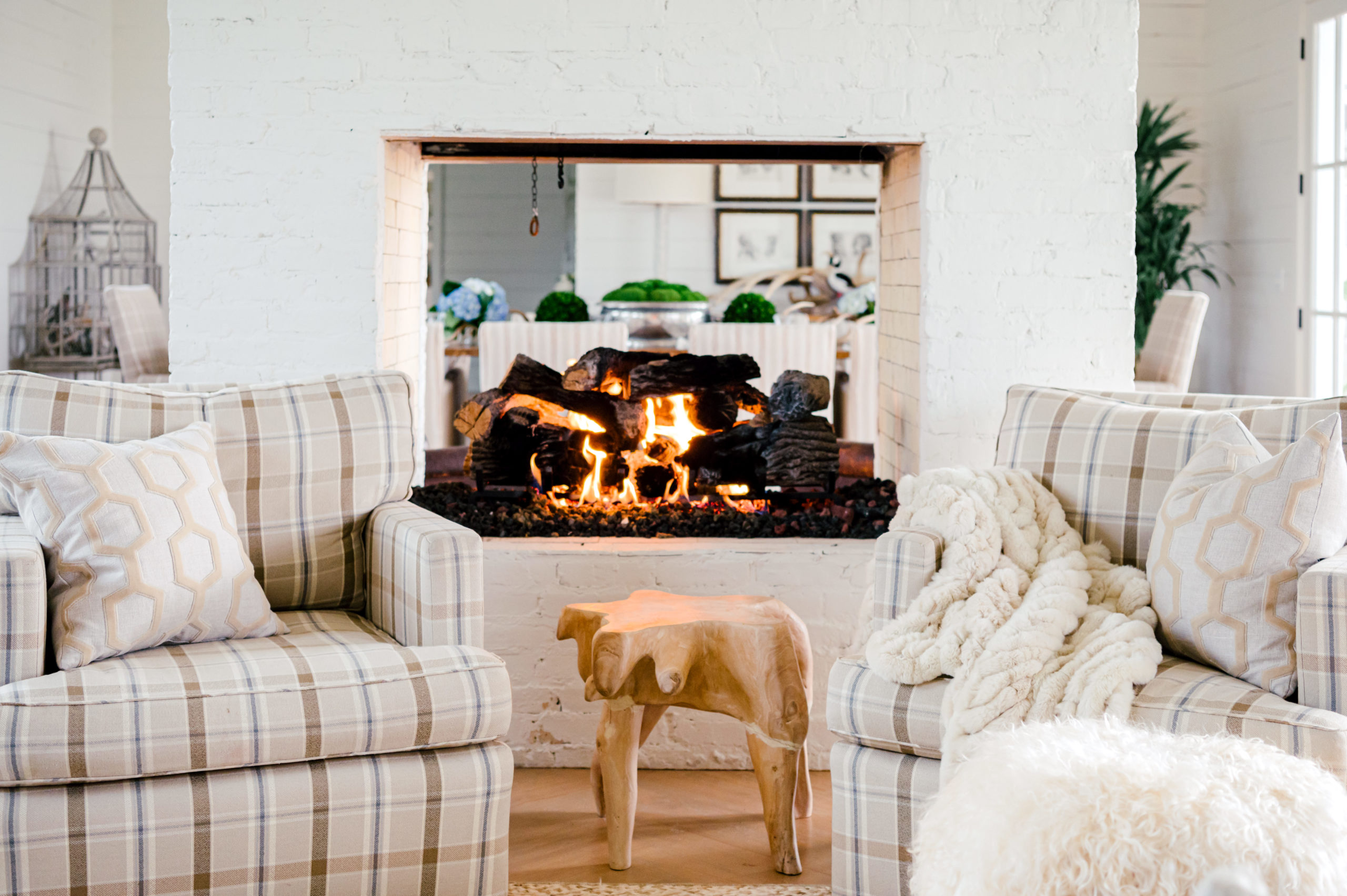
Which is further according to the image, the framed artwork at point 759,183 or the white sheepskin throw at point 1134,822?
the framed artwork at point 759,183

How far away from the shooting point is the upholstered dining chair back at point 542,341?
163 inches

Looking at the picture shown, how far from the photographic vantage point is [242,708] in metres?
1.80

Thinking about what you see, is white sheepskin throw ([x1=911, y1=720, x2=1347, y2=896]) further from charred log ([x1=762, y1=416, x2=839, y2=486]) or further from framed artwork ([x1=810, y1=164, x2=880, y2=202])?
framed artwork ([x1=810, y1=164, x2=880, y2=202])

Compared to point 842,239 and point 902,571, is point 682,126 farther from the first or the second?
point 842,239

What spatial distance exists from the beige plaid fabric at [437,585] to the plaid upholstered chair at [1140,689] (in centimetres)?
64

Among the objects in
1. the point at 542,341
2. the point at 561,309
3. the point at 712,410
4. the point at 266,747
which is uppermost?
the point at 561,309

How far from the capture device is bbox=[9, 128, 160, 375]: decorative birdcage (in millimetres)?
5910

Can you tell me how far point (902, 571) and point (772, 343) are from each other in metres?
2.31

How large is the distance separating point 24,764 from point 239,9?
1983mm

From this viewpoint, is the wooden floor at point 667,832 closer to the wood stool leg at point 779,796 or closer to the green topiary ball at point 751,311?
the wood stool leg at point 779,796

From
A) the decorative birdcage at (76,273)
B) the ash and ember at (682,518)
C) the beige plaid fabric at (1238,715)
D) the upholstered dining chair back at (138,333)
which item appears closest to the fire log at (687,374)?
the ash and ember at (682,518)

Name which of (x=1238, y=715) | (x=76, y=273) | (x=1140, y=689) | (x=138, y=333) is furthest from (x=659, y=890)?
(x=76, y=273)

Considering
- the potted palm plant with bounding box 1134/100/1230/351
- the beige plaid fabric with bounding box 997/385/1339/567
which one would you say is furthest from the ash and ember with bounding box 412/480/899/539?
the potted palm plant with bounding box 1134/100/1230/351

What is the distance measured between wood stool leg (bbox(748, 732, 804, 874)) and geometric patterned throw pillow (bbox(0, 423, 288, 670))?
3.06ft
